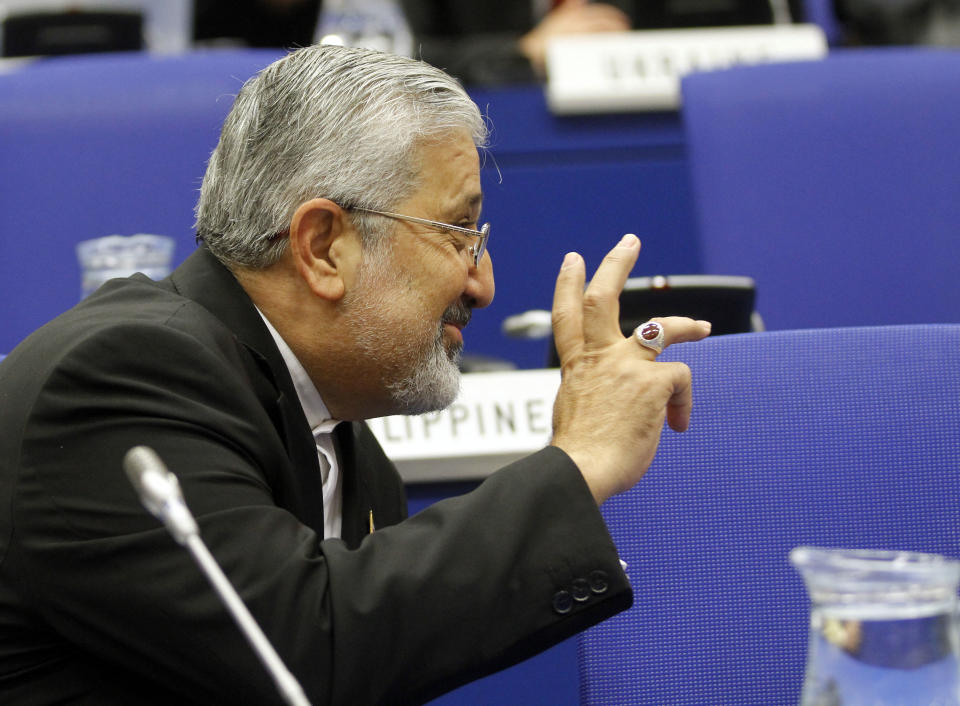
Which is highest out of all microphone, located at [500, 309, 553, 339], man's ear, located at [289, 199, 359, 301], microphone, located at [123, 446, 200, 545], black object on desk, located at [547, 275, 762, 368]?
man's ear, located at [289, 199, 359, 301]

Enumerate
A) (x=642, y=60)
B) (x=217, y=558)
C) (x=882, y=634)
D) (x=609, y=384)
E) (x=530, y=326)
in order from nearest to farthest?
1. (x=882, y=634)
2. (x=217, y=558)
3. (x=609, y=384)
4. (x=530, y=326)
5. (x=642, y=60)

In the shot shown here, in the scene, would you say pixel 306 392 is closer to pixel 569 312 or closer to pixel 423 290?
pixel 423 290

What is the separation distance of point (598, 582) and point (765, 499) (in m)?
0.23

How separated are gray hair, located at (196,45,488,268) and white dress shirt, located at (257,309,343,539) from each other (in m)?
0.12

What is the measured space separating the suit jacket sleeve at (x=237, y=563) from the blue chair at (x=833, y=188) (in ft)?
4.04

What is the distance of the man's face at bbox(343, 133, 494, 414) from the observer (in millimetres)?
1358

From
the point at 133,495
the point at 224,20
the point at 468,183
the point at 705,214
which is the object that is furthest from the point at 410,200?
the point at 224,20

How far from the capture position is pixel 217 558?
1.03 metres

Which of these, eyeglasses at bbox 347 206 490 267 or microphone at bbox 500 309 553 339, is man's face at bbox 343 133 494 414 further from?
microphone at bbox 500 309 553 339

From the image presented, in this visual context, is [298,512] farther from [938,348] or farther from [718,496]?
[938,348]

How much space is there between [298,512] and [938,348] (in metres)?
0.61

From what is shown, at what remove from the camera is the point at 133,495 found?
1.06 m

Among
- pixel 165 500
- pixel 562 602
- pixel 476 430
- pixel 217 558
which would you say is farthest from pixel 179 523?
pixel 476 430

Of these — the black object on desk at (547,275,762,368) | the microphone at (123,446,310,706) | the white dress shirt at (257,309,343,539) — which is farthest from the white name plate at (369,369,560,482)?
the microphone at (123,446,310,706)
